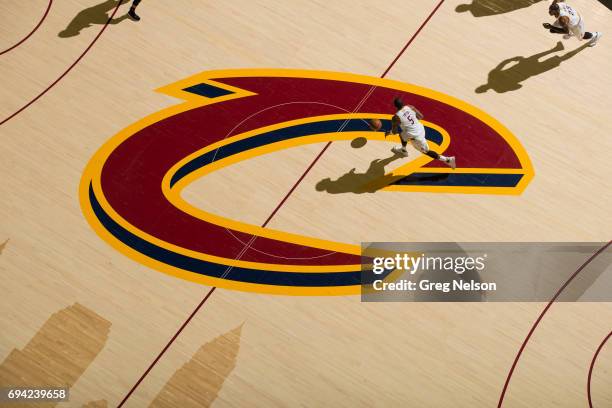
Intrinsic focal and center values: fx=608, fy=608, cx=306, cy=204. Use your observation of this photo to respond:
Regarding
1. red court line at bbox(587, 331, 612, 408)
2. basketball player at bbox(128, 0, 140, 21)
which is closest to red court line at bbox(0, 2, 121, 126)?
basketball player at bbox(128, 0, 140, 21)

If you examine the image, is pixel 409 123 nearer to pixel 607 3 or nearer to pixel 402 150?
pixel 402 150

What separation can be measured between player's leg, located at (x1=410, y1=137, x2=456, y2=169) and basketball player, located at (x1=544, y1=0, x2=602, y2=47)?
11.1ft

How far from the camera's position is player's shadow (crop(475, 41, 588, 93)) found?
40.0ft

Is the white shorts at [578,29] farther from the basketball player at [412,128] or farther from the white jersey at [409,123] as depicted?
the white jersey at [409,123]

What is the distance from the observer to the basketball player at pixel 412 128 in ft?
36.1

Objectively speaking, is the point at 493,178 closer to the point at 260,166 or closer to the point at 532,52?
the point at 532,52

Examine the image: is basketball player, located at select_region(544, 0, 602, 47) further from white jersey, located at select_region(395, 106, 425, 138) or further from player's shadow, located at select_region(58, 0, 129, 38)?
player's shadow, located at select_region(58, 0, 129, 38)

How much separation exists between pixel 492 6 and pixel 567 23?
5.52 feet

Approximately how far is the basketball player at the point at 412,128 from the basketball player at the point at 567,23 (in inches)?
134

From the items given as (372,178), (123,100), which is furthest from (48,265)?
(372,178)

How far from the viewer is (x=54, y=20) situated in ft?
42.8

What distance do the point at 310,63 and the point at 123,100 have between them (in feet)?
12.8

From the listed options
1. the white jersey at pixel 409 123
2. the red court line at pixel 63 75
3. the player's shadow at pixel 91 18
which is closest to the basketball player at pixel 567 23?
the white jersey at pixel 409 123

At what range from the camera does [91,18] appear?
1309cm
